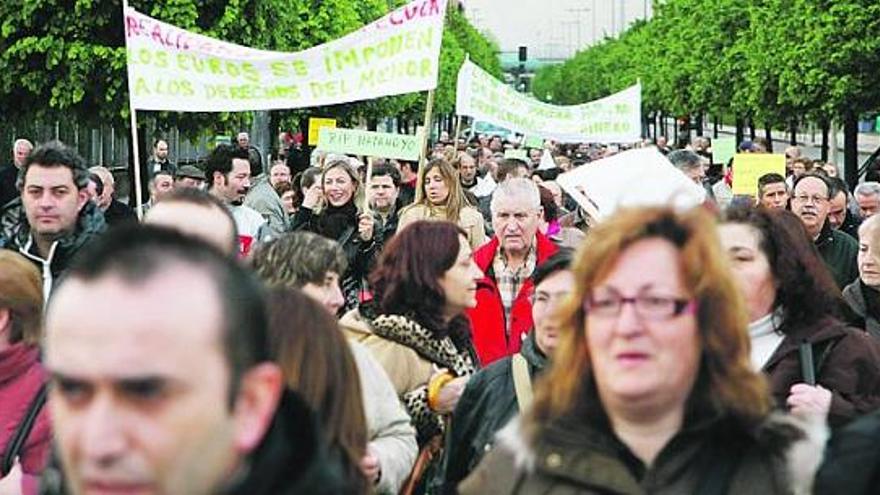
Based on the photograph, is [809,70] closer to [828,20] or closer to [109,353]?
[828,20]

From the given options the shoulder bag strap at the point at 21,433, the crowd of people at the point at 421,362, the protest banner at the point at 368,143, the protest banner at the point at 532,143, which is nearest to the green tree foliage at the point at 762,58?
the protest banner at the point at 532,143

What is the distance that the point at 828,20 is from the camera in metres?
32.9

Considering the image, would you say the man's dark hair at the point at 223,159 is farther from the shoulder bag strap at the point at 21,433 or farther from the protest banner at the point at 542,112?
the shoulder bag strap at the point at 21,433

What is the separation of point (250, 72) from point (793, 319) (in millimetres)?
6824

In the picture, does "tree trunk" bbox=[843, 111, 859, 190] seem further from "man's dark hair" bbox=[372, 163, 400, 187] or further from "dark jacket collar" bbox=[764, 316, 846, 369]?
"dark jacket collar" bbox=[764, 316, 846, 369]

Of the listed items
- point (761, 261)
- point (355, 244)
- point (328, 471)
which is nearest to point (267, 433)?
point (328, 471)

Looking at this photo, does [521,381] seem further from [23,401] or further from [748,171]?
[748,171]

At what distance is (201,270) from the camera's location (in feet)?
8.80

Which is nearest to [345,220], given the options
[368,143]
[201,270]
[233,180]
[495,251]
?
[233,180]

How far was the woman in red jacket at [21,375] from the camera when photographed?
5.19m

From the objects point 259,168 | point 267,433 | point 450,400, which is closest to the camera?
point 267,433

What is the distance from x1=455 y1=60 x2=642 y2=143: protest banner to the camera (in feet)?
60.4

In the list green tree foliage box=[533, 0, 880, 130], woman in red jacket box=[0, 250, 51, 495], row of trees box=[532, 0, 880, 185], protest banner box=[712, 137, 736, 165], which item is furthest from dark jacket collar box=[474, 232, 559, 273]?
row of trees box=[532, 0, 880, 185]

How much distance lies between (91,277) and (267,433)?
1.35ft
